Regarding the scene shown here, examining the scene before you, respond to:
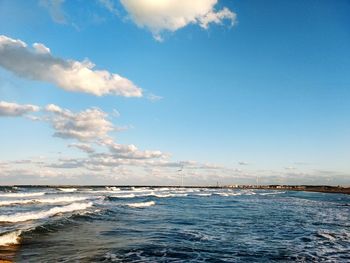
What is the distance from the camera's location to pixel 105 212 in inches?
1319

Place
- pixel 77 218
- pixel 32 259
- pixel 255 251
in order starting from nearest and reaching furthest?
1. pixel 32 259
2. pixel 255 251
3. pixel 77 218

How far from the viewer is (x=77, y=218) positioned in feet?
91.3

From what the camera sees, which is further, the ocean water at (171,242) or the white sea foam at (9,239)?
the white sea foam at (9,239)

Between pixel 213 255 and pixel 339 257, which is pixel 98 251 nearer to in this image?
pixel 213 255

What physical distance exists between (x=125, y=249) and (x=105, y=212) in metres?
18.2

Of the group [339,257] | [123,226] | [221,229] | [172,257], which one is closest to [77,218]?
[123,226]

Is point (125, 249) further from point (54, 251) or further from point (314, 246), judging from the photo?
point (314, 246)

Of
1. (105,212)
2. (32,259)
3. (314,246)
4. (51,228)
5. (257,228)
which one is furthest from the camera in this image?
(105,212)

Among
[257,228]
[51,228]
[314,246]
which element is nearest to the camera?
[314,246]

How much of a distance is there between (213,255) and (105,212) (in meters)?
20.3

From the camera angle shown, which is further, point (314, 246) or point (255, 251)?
point (314, 246)

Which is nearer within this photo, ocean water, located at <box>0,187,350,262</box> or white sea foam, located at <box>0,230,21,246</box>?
ocean water, located at <box>0,187,350,262</box>

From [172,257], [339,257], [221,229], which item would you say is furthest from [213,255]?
[221,229]

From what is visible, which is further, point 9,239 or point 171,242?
point 171,242
